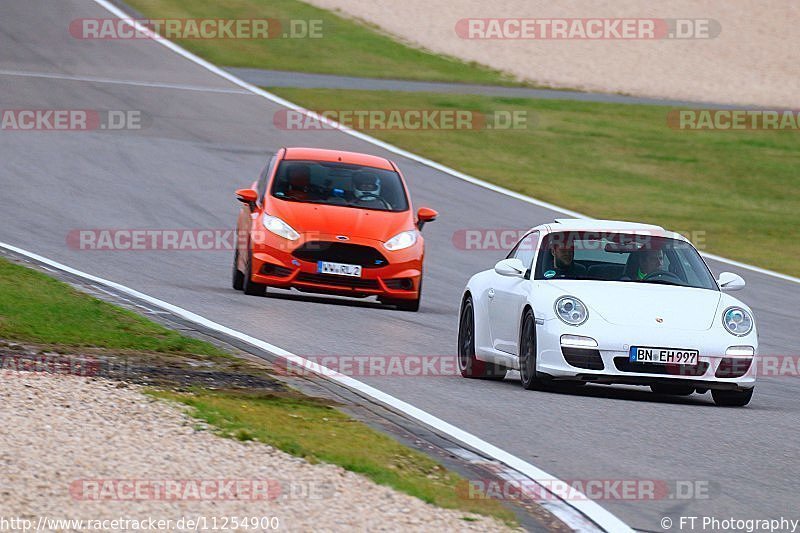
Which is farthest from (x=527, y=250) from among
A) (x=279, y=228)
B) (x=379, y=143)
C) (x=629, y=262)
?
(x=379, y=143)

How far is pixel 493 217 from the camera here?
992 inches

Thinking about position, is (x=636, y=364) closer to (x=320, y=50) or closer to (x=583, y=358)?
(x=583, y=358)

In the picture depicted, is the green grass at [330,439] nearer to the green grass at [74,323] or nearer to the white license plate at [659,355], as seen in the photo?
the green grass at [74,323]

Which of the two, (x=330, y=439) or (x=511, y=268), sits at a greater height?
(x=511, y=268)

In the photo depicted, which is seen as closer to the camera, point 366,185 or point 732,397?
point 732,397

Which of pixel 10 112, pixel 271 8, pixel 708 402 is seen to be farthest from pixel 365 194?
pixel 271 8

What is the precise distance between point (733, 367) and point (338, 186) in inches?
283

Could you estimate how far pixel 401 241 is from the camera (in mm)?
17250

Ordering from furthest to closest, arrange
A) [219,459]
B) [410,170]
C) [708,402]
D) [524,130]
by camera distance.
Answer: [524,130]
[410,170]
[708,402]
[219,459]

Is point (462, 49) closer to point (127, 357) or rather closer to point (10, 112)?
point (10, 112)

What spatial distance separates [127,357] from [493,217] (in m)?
14.2

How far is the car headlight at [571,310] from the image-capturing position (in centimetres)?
1161

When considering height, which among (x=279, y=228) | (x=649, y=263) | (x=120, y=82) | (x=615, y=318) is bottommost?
(x=615, y=318)

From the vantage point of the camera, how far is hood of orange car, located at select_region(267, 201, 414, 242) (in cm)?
1697
